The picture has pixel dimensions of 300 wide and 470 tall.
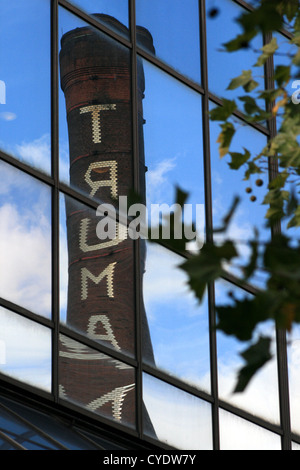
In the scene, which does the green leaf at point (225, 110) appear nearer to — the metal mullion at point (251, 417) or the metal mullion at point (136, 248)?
the metal mullion at point (136, 248)

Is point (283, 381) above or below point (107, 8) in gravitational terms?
below

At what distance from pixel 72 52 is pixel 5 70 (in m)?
1.09

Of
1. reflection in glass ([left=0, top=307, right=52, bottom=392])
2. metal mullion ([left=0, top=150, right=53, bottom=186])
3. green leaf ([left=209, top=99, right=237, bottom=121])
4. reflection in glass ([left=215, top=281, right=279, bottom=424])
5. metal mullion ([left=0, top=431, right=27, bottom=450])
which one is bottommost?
metal mullion ([left=0, top=431, right=27, bottom=450])

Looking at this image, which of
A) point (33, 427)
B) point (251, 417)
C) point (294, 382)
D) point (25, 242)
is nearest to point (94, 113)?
point (25, 242)

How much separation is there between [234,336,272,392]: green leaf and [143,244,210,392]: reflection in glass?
819 cm

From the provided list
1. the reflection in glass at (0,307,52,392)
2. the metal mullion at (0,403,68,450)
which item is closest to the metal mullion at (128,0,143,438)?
the reflection in glass at (0,307,52,392)

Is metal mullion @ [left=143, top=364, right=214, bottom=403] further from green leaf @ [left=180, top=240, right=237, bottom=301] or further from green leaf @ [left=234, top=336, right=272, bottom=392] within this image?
green leaf @ [left=180, top=240, right=237, bottom=301]

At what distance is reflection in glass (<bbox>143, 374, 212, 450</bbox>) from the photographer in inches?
442

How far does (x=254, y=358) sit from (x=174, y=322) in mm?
8570

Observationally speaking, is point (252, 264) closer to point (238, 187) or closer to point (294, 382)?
point (238, 187)

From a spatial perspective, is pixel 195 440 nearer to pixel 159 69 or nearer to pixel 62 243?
pixel 62 243

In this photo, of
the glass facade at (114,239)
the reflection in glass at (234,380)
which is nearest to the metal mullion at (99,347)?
the glass facade at (114,239)

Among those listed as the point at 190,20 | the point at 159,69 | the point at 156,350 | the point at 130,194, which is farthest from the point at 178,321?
the point at 130,194

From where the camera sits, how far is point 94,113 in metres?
11.9
